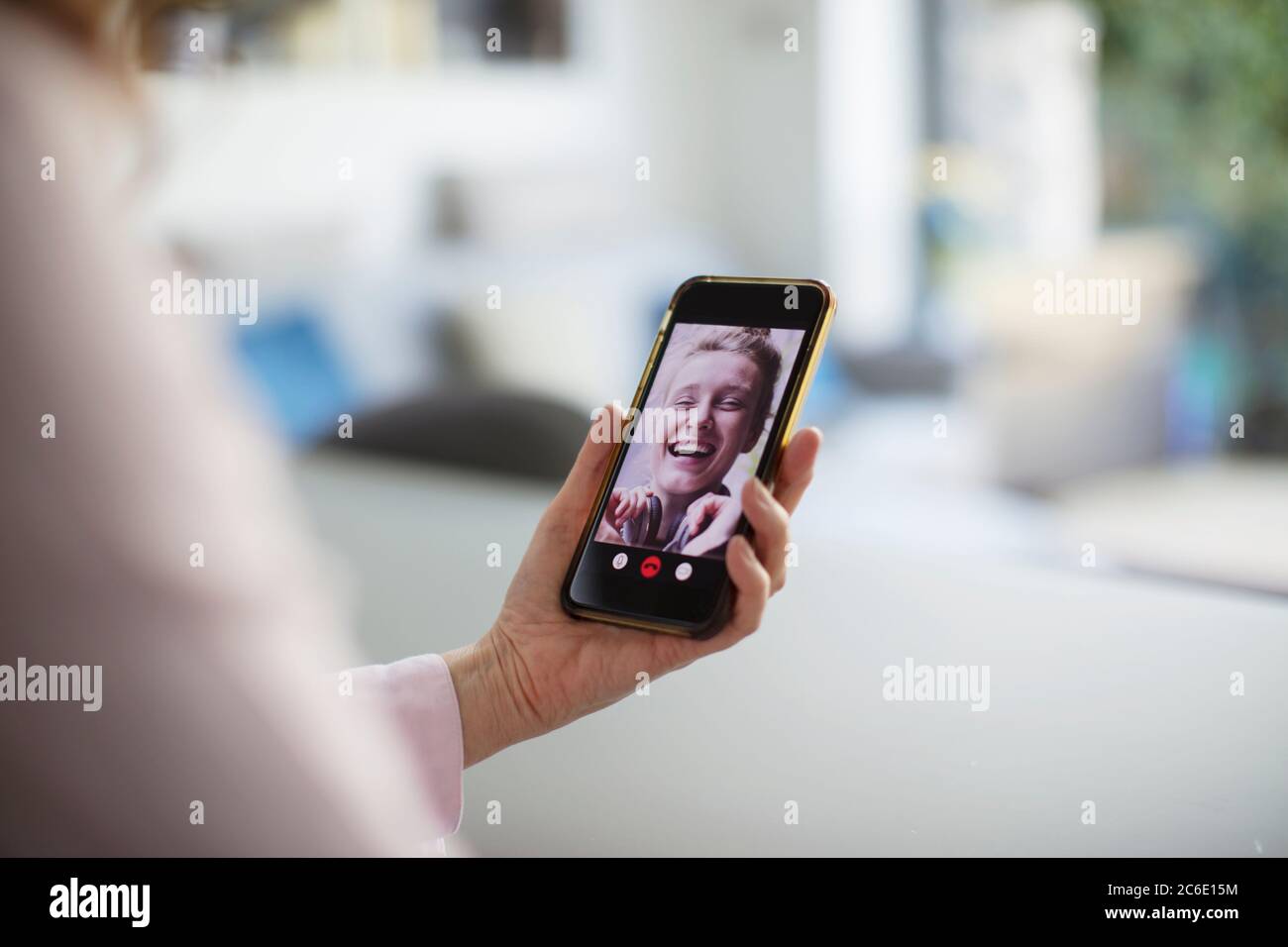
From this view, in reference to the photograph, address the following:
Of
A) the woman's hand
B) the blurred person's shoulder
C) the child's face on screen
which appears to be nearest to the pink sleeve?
the woman's hand

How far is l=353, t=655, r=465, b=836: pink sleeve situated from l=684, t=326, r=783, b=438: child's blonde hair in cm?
17

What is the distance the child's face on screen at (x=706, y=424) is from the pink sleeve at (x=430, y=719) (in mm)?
125

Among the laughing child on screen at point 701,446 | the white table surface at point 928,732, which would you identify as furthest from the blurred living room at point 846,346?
the laughing child on screen at point 701,446

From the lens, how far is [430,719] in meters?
0.50

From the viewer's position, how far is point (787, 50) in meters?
3.79

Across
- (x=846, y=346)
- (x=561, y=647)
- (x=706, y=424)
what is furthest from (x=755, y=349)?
(x=846, y=346)

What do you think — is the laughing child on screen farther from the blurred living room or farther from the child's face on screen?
the blurred living room

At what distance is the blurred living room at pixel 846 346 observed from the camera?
0.52m

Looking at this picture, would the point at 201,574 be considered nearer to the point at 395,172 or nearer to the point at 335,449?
the point at 335,449

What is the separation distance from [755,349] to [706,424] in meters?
0.04

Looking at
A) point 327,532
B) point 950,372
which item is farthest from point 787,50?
point 327,532

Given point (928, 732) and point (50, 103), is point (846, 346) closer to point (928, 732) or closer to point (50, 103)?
point (928, 732)

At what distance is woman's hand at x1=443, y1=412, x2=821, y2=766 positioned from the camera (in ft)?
1.63
